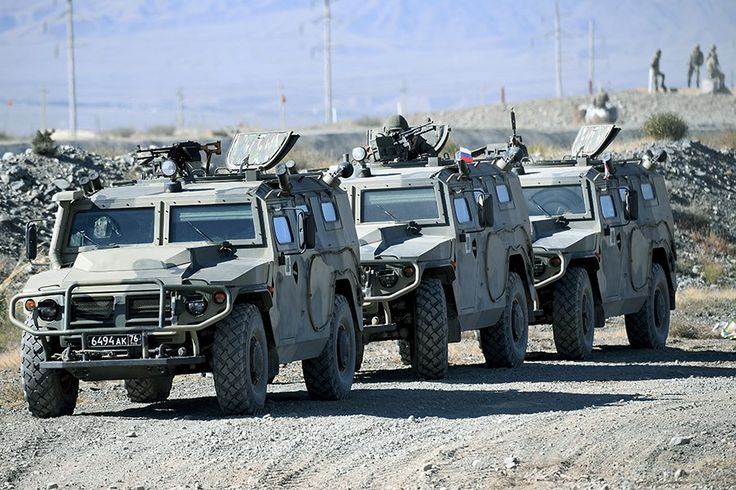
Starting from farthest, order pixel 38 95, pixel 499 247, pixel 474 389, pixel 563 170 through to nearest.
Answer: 1. pixel 38 95
2. pixel 563 170
3. pixel 499 247
4. pixel 474 389

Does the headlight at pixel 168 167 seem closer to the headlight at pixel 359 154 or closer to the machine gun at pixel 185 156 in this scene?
the machine gun at pixel 185 156

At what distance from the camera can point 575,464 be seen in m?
11.2

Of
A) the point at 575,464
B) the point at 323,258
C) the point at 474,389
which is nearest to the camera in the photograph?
the point at 575,464

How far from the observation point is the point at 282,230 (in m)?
15.0

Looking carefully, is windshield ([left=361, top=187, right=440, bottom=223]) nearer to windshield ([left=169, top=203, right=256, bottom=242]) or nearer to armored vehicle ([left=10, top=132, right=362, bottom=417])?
armored vehicle ([left=10, top=132, right=362, bottom=417])

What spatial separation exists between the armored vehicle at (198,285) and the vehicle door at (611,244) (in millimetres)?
5914

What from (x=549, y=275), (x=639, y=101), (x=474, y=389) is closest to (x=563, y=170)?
(x=549, y=275)

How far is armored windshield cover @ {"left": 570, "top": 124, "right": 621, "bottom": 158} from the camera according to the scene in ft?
81.4

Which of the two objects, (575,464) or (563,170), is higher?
(563,170)

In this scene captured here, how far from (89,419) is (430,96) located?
168m

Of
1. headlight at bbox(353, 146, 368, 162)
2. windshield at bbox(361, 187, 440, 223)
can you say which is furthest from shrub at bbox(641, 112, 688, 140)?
windshield at bbox(361, 187, 440, 223)

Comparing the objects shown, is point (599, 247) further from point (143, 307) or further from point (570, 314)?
point (143, 307)

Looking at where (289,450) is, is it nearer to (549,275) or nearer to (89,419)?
(89,419)

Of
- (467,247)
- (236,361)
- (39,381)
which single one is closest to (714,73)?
(467,247)
